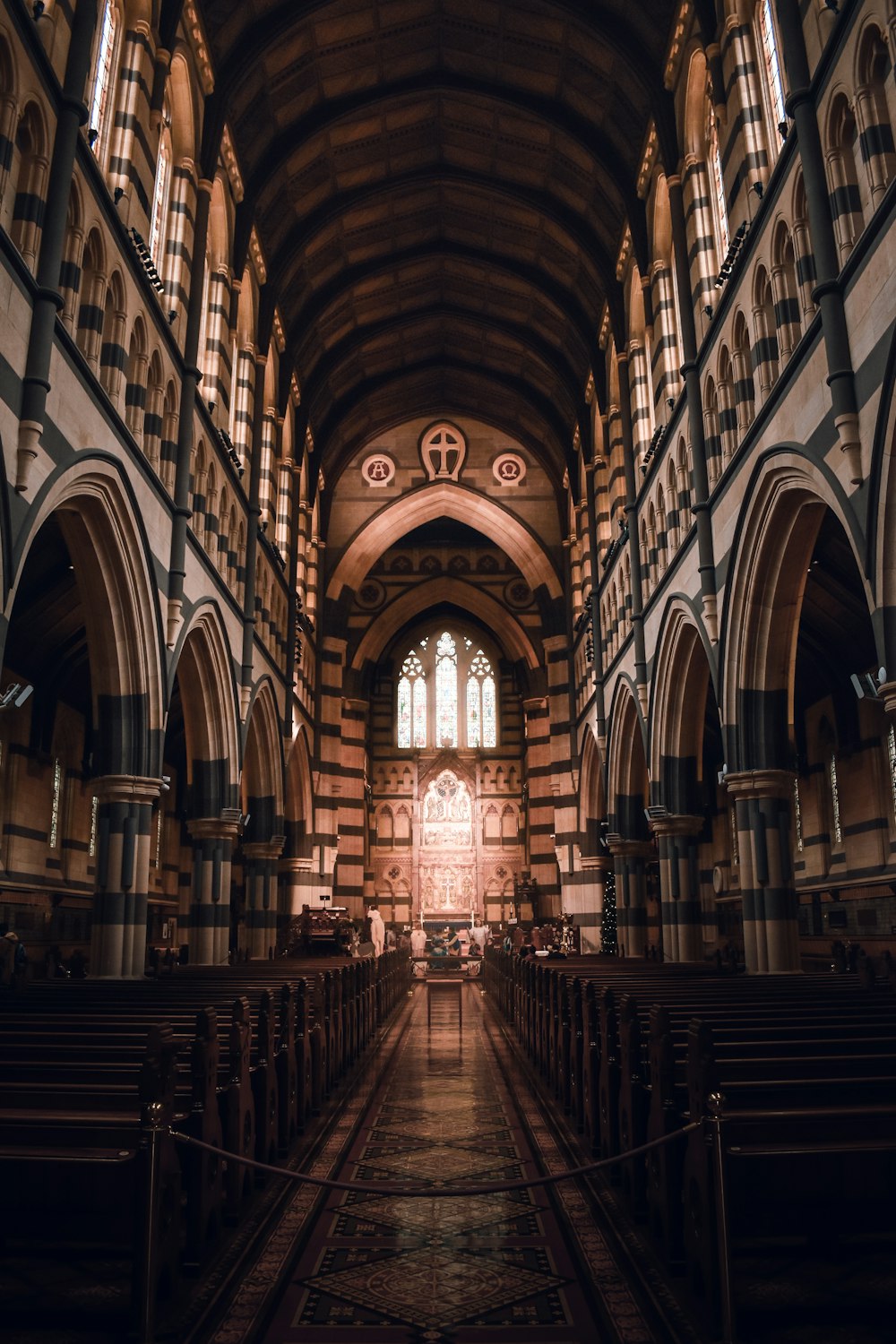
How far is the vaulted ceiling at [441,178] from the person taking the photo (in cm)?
1894

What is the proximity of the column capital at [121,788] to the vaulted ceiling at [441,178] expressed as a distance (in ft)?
39.6

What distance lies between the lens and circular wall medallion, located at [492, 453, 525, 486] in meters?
34.0

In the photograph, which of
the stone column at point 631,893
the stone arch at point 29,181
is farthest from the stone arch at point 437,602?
the stone arch at point 29,181

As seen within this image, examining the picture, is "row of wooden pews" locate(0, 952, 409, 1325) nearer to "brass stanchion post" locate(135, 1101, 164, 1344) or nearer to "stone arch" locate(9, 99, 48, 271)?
"brass stanchion post" locate(135, 1101, 164, 1344)

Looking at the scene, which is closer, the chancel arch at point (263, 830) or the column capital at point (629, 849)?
the column capital at point (629, 849)

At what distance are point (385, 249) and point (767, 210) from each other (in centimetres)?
1569

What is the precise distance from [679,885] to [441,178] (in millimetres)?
16541

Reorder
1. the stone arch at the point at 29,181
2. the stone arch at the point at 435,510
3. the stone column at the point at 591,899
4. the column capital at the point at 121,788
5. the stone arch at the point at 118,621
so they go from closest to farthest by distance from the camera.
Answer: the stone arch at the point at 29,181 < the stone arch at the point at 118,621 < the column capital at the point at 121,788 < the stone column at the point at 591,899 < the stone arch at the point at 435,510

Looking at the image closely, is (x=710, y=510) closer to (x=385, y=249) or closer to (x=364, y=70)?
(x=364, y=70)

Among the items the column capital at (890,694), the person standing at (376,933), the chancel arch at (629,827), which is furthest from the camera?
the person standing at (376,933)

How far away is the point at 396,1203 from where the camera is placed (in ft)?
21.7

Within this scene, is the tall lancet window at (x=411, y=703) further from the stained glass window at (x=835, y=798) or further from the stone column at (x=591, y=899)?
the stained glass window at (x=835, y=798)

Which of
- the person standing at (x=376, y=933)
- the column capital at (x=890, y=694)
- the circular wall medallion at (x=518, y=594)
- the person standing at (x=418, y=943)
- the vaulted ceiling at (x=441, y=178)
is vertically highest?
the vaulted ceiling at (x=441, y=178)

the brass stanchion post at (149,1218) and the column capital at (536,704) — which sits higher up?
the column capital at (536,704)
